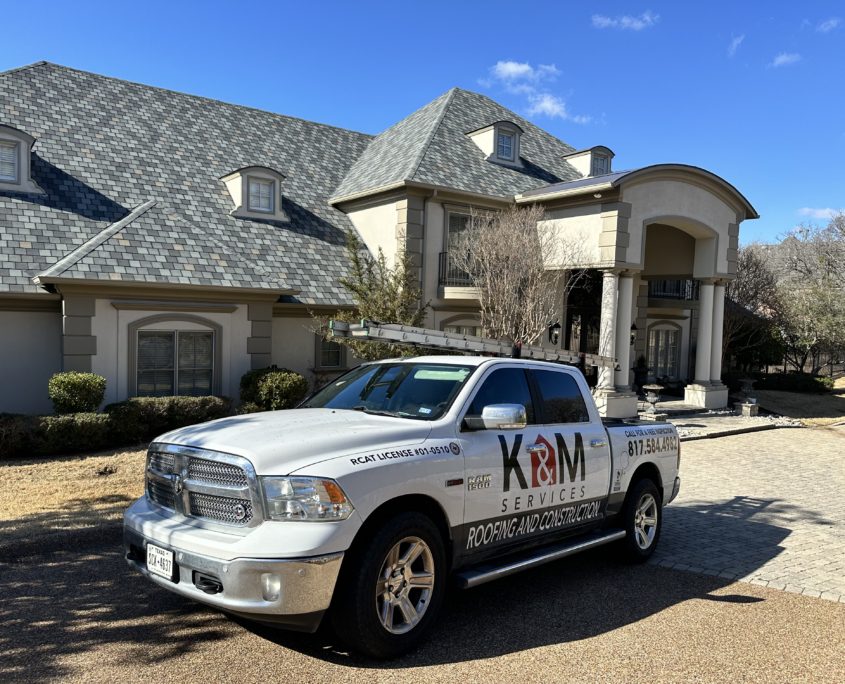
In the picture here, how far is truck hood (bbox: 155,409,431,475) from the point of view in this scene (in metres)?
4.04

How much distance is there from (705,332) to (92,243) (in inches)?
645

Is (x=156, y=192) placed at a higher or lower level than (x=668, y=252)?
higher

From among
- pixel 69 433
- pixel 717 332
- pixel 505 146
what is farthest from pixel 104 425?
pixel 717 332

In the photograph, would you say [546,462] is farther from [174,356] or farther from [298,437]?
[174,356]

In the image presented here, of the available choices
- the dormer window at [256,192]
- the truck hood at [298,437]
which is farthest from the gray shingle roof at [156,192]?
the truck hood at [298,437]

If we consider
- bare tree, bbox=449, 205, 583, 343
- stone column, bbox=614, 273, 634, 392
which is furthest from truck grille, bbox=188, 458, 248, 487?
stone column, bbox=614, 273, 634, 392

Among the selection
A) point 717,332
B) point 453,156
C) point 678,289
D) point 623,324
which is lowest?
point 717,332

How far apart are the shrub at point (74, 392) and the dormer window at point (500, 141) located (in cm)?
1243

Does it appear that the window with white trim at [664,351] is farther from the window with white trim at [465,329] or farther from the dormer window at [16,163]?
the dormer window at [16,163]

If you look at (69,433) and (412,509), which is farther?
(69,433)

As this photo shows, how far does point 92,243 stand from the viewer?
488 inches

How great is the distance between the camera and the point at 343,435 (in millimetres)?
4367

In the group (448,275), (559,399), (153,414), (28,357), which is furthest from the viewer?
(448,275)

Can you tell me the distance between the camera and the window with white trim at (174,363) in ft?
41.7
